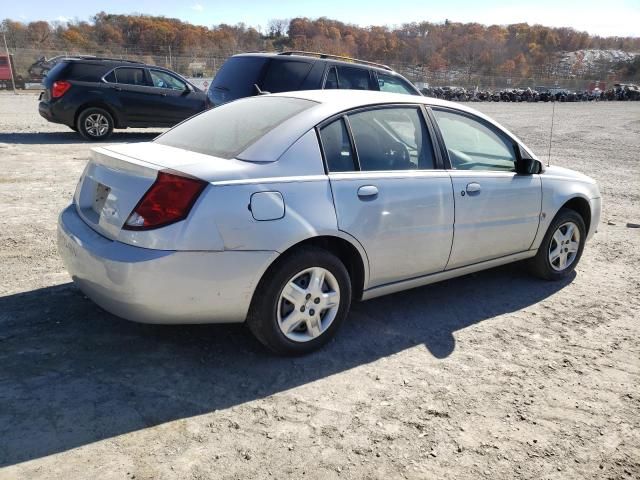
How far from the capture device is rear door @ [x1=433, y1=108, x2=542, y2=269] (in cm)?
426

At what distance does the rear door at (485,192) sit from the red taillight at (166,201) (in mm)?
2021

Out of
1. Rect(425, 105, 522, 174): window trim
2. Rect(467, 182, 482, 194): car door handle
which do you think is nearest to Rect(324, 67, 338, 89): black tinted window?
Rect(425, 105, 522, 174): window trim

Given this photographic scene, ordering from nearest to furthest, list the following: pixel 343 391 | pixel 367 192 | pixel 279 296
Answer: pixel 343 391 < pixel 279 296 < pixel 367 192

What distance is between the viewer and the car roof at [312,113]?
338cm

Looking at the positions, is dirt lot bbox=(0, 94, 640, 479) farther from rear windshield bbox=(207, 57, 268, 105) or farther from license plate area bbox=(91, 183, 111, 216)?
rear windshield bbox=(207, 57, 268, 105)

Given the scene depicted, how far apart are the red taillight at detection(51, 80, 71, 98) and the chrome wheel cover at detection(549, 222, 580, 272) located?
10599 mm

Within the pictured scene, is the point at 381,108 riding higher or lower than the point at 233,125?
higher

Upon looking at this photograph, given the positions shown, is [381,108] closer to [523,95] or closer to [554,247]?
[554,247]

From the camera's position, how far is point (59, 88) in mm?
11867

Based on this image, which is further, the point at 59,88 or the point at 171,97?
the point at 171,97

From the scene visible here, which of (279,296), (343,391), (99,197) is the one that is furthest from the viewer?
(99,197)

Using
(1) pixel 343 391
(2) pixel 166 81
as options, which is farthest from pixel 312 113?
(2) pixel 166 81

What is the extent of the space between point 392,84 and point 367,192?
277 inches

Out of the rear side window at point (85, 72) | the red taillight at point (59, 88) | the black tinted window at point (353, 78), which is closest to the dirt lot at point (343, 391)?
the black tinted window at point (353, 78)
